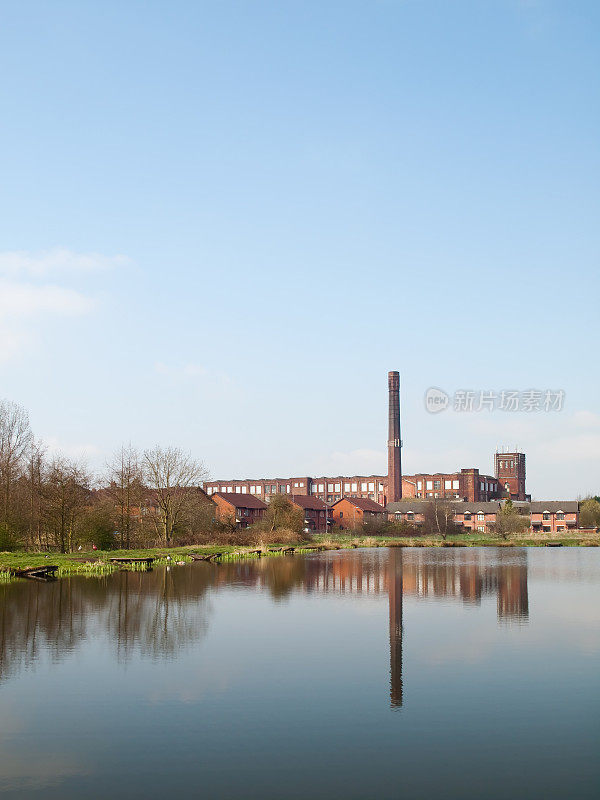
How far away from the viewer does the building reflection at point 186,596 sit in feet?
68.7

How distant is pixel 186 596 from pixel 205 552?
86.0 ft

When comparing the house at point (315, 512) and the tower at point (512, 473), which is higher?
the tower at point (512, 473)

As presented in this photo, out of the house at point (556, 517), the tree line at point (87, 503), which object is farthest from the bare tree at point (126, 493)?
the house at point (556, 517)

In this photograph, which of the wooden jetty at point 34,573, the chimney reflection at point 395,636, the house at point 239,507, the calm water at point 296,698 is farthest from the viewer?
the house at point 239,507

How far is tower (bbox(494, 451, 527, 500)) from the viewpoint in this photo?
15888 cm

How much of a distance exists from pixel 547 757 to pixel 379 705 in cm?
376

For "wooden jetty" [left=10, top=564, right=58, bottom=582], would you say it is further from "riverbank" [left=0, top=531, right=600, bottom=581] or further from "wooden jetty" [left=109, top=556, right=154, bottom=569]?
"wooden jetty" [left=109, top=556, right=154, bottom=569]

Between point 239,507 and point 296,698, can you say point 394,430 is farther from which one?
point 296,698

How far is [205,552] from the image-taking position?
5762cm

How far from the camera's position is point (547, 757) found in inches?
471

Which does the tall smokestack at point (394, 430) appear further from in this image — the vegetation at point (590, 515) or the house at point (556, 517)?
the vegetation at point (590, 515)

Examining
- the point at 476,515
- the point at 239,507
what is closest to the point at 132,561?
the point at 239,507

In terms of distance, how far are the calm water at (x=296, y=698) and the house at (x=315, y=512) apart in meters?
98.1

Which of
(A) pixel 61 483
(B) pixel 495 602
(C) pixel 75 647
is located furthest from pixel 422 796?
(A) pixel 61 483
